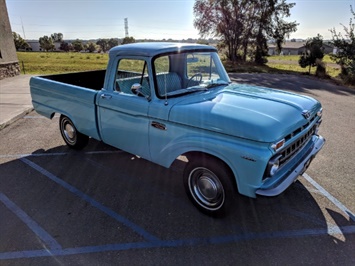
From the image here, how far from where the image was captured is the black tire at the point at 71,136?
506cm

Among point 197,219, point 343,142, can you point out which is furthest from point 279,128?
point 343,142

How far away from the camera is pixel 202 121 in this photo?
2.89 metres

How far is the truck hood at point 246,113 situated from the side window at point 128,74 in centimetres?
90

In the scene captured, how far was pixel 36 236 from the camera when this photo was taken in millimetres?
2947

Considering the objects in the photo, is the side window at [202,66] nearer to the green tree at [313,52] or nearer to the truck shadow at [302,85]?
the truck shadow at [302,85]

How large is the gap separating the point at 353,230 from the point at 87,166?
4196mm

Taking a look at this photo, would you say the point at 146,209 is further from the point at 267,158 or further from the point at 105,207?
the point at 267,158

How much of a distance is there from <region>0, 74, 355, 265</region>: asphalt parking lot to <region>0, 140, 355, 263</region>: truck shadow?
1 cm

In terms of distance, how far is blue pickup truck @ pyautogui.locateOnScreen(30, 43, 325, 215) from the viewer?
2.68 meters

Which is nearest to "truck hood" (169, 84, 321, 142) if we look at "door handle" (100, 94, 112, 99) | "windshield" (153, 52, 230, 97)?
"windshield" (153, 52, 230, 97)

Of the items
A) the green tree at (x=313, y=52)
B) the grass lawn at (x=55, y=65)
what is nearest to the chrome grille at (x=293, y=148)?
the grass lawn at (x=55, y=65)

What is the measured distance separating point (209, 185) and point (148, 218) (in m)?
0.92

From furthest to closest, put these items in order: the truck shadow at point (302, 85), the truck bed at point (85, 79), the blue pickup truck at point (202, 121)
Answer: the truck shadow at point (302, 85) → the truck bed at point (85, 79) → the blue pickup truck at point (202, 121)

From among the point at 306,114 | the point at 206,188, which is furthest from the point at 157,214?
the point at 306,114
